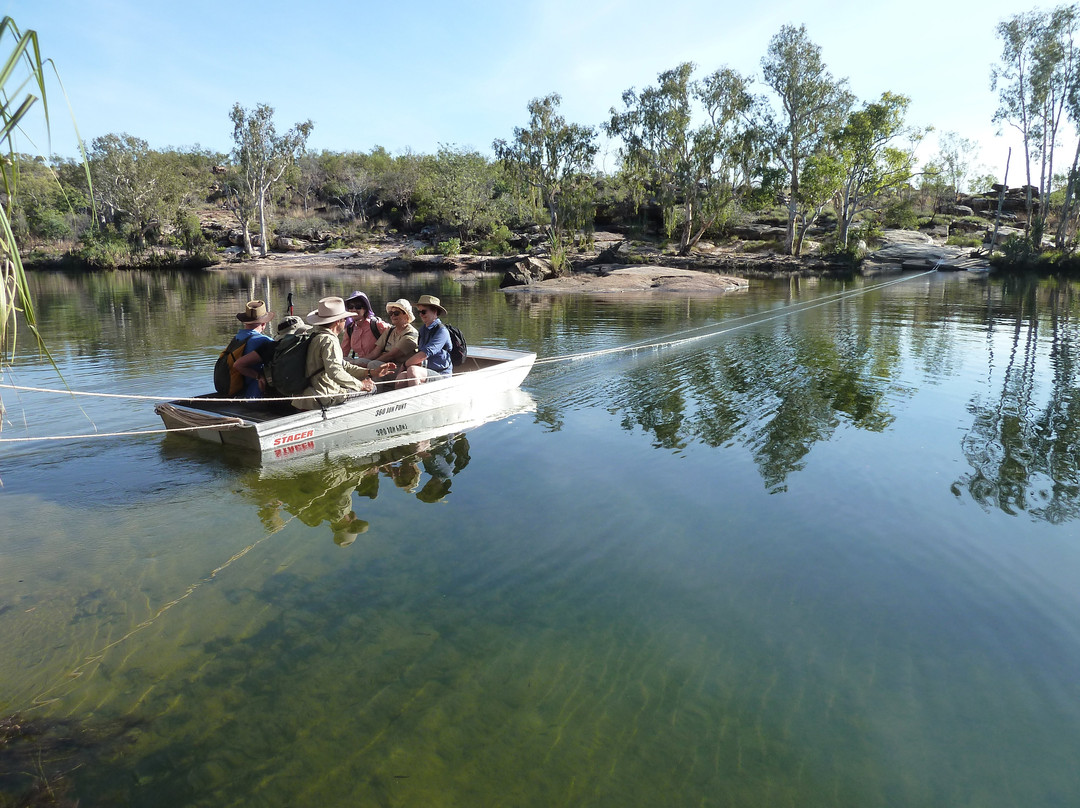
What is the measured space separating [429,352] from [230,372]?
7.95 ft

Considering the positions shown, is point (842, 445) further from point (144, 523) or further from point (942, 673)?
point (144, 523)

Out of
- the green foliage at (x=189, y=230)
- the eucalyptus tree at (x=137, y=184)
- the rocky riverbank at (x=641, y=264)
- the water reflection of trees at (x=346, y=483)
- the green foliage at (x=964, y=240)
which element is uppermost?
the eucalyptus tree at (x=137, y=184)

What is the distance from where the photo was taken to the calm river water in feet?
11.0

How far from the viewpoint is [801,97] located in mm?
44250

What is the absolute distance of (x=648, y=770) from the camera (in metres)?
3.36

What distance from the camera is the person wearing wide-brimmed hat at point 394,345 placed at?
9.10 m

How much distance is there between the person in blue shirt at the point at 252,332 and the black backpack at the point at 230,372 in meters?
0.05

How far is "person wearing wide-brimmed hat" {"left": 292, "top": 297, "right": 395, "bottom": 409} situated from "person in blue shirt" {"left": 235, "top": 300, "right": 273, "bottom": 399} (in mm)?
526

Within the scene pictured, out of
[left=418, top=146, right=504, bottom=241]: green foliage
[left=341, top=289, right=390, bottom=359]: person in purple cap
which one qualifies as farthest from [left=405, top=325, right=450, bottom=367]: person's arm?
[left=418, top=146, right=504, bottom=241]: green foliage

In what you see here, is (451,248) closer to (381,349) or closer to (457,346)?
(457,346)

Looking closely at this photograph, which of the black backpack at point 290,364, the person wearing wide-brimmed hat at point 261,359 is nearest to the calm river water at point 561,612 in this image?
the black backpack at point 290,364

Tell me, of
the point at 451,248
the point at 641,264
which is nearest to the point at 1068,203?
the point at 641,264

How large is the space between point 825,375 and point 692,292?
60.7ft

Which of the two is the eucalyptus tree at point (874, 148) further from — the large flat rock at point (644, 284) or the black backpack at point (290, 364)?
the black backpack at point (290, 364)
